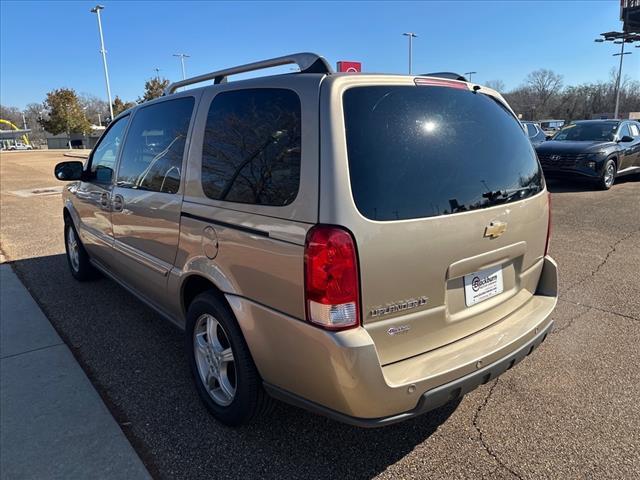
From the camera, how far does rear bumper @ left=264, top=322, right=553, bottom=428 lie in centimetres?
200

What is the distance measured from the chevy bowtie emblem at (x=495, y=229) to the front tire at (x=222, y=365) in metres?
1.37

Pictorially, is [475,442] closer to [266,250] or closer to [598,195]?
[266,250]

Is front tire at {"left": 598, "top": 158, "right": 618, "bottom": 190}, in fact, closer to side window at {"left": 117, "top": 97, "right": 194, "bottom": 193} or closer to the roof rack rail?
the roof rack rail

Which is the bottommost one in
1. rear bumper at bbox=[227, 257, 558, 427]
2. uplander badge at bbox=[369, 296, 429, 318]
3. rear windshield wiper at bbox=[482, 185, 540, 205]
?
rear bumper at bbox=[227, 257, 558, 427]

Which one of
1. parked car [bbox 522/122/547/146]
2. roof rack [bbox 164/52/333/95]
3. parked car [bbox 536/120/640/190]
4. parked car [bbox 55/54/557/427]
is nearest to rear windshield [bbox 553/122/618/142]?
parked car [bbox 536/120/640/190]

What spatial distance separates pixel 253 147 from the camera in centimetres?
235

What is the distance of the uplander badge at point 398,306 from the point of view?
6.52 feet

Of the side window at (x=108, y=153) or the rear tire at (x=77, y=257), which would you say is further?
the rear tire at (x=77, y=257)

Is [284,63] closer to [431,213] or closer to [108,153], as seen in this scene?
[431,213]

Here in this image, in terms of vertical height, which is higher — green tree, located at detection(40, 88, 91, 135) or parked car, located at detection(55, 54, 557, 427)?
green tree, located at detection(40, 88, 91, 135)

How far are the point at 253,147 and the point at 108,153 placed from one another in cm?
251

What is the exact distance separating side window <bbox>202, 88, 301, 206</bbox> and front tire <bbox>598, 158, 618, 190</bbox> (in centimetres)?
1102

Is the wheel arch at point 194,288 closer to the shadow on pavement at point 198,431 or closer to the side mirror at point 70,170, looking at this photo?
the shadow on pavement at point 198,431

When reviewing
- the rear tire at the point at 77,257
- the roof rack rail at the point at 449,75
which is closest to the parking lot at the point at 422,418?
the rear tire at the point at 77,257
